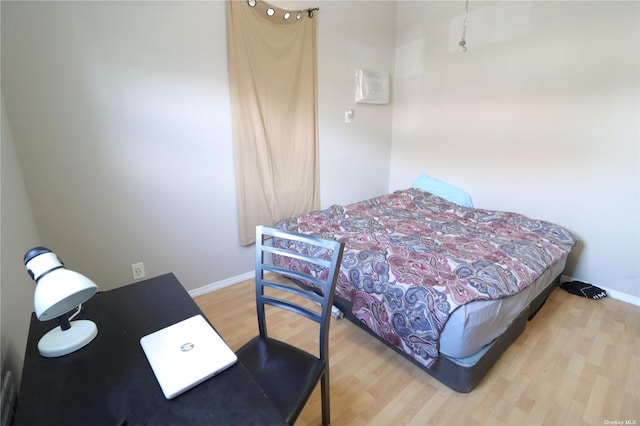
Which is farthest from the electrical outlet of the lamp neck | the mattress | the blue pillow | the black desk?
the blue pillow

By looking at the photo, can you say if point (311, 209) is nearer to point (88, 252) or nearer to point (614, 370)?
point (88, 252)

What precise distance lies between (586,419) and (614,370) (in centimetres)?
49

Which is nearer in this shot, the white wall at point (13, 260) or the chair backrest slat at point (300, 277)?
the white wall at point (13, 260)

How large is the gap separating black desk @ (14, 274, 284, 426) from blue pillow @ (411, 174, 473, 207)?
2957 millimetres

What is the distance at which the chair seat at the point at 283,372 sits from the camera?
3.29 feet

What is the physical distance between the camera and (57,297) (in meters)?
0.73

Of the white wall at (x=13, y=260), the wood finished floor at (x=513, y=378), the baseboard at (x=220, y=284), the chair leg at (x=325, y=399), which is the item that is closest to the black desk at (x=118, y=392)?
the white wall at (x=13, y=260)

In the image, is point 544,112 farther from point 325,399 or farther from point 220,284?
point 220,284

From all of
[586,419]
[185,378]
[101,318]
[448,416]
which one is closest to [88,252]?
[101,318]

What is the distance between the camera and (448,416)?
1.38 meters

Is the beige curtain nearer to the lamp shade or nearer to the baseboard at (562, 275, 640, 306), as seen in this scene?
the lamp shade

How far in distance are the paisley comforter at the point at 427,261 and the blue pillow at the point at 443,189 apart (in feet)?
0.96

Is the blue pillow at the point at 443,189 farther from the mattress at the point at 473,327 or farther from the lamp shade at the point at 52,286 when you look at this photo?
the lamp shade at the point at 52,286

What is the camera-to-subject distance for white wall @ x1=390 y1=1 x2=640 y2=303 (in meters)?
2.19
